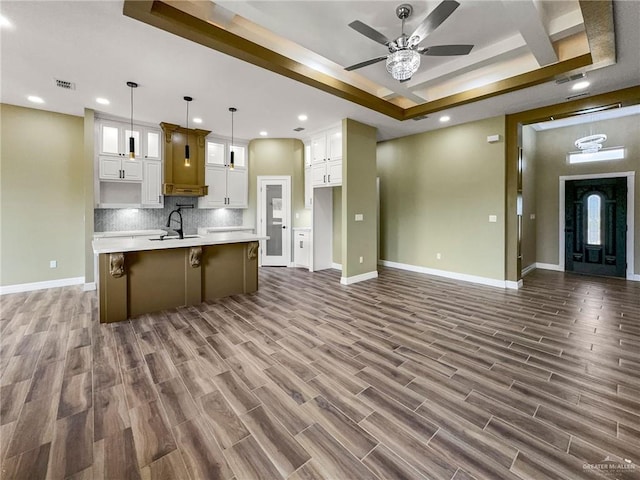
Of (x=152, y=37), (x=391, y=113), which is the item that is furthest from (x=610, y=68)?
(x=152, y=37)

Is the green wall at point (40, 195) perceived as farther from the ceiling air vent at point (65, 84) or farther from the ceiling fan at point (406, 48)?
the ceiling fan at point (406, 48)

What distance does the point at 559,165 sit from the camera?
648cm

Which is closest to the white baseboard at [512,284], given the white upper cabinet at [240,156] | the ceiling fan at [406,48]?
the ceiling fan at [406,48]

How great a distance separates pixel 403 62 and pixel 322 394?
3.04m

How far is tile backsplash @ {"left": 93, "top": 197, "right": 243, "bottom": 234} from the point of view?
545 cm

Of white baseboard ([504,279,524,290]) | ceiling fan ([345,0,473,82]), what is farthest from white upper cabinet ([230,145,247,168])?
white baseboard ([504,279,524,290])

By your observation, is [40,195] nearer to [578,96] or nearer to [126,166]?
[126,166]

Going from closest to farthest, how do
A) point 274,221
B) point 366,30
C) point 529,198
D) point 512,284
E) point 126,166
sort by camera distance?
point 366,30 → point 512,284 → point 126,166 → point 529,198 → point 274,221

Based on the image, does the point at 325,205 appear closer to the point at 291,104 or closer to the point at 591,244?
the point at 291,104

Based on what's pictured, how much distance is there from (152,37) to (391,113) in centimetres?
368

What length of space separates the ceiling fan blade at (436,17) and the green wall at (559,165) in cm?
609

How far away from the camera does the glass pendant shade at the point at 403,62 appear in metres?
2.67

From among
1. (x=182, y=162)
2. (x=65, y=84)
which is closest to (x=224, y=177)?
(x=182, y=162)

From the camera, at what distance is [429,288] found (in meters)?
5.03
